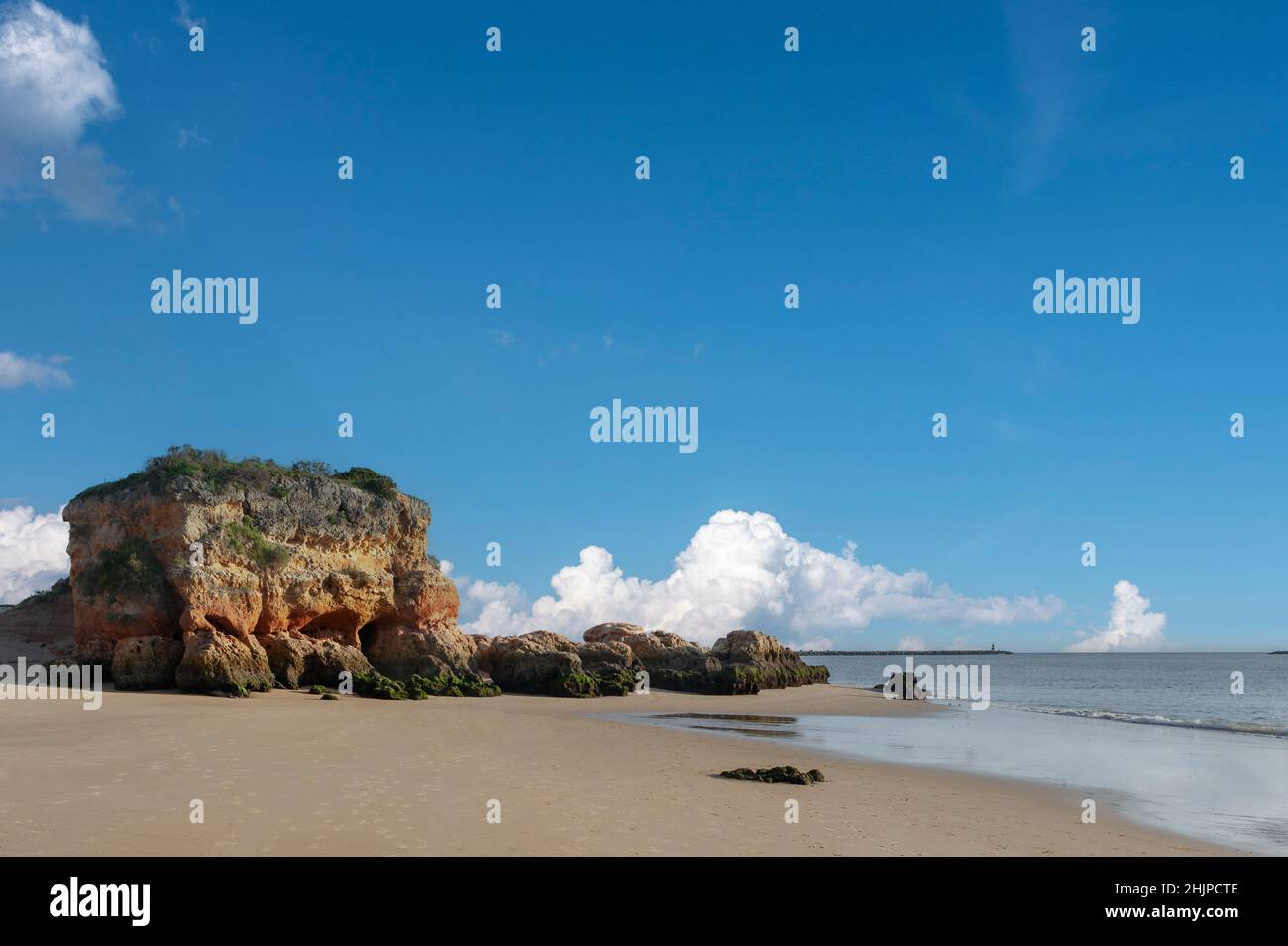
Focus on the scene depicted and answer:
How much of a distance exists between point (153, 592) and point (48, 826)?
2113 centimetres

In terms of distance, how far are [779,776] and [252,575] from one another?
21911 mm

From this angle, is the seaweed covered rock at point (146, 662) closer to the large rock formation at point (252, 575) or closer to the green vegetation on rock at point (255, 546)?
the large rock formation at point (252, 575)

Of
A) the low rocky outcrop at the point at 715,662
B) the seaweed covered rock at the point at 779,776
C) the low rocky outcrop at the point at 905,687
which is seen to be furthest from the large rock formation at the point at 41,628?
the low rocky outcrop at the point at 905,687

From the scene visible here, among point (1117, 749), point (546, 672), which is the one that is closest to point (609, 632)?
point (546, 672)

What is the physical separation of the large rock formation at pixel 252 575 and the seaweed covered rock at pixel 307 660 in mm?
46

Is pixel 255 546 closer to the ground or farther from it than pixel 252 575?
farther from it

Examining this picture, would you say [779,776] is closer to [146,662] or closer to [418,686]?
[418,686]

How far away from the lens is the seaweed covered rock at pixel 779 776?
1504 cm

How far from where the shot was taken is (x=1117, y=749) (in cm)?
2383

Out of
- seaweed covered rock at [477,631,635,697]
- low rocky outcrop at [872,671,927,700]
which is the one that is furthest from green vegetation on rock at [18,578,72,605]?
low rocky outcrop at [872,671,927,700]

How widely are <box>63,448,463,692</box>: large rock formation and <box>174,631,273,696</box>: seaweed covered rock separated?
0.04m

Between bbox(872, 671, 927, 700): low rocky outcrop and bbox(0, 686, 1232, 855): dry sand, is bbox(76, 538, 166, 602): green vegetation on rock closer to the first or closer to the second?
bbox(0, 686, 1232, 855): dry sand

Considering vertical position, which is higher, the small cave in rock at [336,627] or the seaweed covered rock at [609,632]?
the small cave in rock at [336,627]
